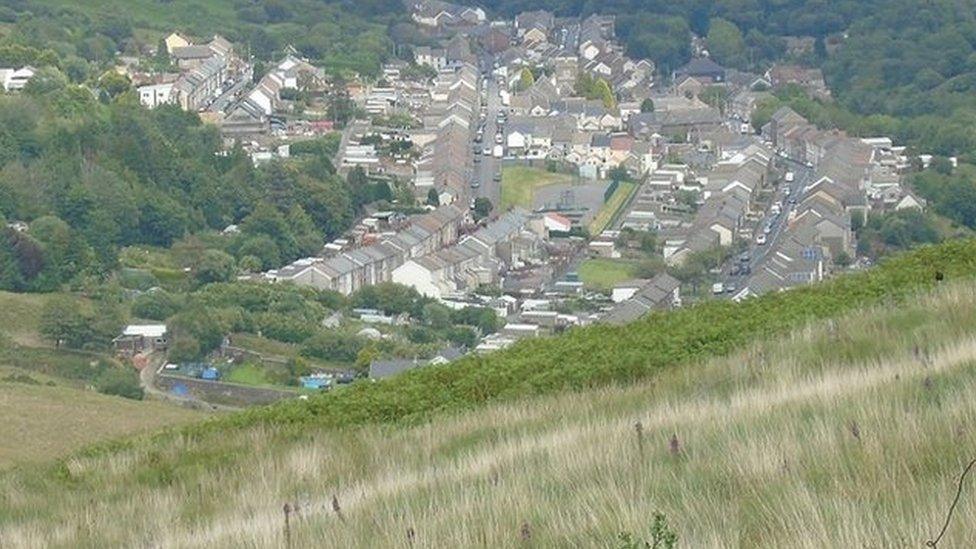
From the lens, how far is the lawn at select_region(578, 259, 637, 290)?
82.8 feet

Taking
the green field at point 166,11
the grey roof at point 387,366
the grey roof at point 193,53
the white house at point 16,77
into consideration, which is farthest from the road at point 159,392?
the green field at point 166,11

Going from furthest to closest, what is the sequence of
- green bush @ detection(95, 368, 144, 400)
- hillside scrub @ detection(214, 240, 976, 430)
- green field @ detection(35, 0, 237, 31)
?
green field @ detection(35, 0, 237, 31) < green bush @ detection(95, 368, 144, 400) < hillside scrub @ detection(214, 240, 976, 430)

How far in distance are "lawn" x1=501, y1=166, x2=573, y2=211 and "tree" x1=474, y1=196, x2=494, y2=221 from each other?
2.26 ft

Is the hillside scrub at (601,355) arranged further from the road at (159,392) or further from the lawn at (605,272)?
the lawn at (605,272)

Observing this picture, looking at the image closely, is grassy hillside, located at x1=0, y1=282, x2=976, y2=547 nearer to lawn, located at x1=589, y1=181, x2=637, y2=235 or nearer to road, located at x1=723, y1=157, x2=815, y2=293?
road, located at x1=723, y1=157, x2=815, y2=293

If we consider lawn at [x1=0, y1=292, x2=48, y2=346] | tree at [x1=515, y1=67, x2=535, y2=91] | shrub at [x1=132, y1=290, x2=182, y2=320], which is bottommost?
tree at [x1=515, y1=67, x2=535, y2=91]

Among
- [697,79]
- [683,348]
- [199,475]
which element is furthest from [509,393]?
[697,79]

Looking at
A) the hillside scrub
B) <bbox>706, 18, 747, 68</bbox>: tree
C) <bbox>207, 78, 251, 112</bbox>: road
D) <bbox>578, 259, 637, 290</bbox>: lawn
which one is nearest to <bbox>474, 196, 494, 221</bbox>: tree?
<bbox>578, 259, 637, 290</bbox>: lawn

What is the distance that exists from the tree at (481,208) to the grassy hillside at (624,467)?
22336mm

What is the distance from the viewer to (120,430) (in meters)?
11.0

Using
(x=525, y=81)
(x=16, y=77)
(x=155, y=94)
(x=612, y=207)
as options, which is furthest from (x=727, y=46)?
(x=16, y=77)

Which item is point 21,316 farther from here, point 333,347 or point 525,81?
point 525,81

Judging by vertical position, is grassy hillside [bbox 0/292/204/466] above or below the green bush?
above

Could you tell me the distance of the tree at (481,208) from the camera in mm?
30336
